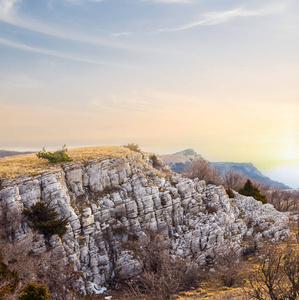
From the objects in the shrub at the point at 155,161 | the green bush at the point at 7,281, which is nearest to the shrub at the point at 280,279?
the green bush at the point at 7,281

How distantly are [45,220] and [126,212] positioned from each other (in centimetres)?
1225

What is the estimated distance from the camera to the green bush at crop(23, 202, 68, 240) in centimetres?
2870

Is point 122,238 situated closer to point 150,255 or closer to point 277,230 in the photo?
point 150,255

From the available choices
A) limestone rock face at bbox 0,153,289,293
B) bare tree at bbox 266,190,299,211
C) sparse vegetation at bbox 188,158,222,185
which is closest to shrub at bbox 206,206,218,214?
limestone rock face at bbox 0,153,289,293

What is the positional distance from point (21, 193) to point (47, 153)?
1029 cm

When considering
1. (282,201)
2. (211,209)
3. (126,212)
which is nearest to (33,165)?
(126,212)

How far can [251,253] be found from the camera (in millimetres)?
35438

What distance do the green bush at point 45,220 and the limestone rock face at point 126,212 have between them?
889 millimetres

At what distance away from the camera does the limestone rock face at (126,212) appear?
30422 millimetres

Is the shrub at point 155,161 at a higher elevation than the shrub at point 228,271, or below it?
higher

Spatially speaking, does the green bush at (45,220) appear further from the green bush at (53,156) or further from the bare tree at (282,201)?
the bare tree at (282,201)

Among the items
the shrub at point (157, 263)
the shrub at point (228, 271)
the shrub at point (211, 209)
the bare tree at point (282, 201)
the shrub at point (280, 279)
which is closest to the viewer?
the shrub at point (280, 279)

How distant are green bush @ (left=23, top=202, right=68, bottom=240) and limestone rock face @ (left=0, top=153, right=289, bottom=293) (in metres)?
0.89

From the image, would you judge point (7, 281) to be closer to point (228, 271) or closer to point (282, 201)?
point (228, 271)
